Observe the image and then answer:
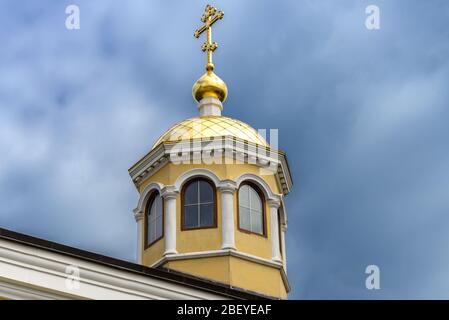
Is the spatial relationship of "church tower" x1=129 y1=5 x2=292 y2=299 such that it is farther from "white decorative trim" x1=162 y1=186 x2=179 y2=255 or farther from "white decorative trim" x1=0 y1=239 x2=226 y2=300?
"white decorative trim" x1=0 y1=239 x2=226 y2=300

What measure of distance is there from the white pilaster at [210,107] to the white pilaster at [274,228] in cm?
317

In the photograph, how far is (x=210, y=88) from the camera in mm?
24266

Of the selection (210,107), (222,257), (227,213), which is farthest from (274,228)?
(210,107)

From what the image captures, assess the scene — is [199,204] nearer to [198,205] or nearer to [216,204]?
[198,205]

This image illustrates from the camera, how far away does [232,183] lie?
70.4ft

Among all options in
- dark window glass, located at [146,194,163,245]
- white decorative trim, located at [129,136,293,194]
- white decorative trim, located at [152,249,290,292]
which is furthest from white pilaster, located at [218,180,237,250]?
dark window glass, located at [146,194,163,245]

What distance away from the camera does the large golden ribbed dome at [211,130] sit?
72.6 feet

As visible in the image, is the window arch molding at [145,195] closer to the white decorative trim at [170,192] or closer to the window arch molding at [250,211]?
the white decorative trim at [170,192]

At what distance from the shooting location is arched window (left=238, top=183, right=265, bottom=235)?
21438 mm

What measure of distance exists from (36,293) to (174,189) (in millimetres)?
10606

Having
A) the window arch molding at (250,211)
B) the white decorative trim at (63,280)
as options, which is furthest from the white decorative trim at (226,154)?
the white decorative trim at (63,280)
